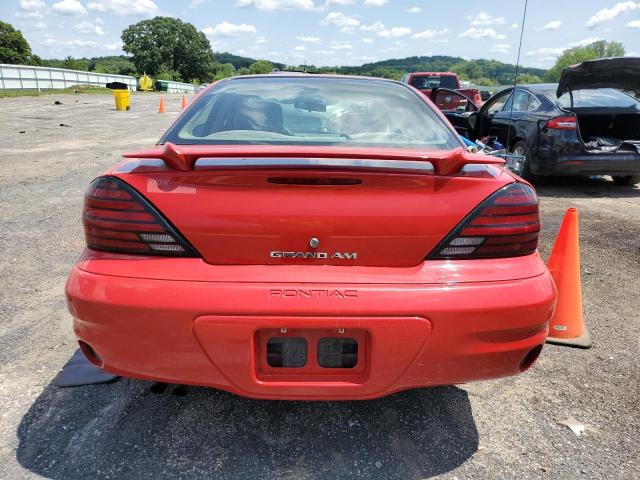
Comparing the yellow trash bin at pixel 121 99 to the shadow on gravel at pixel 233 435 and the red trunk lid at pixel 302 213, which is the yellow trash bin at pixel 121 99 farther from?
the red trunk lid at pixel 302 213

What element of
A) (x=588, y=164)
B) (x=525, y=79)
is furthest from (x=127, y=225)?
(x=525, y=79)

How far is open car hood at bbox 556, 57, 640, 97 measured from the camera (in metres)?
5.58

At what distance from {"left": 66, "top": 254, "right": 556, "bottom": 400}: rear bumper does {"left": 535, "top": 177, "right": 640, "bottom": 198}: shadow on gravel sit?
585 centimetres

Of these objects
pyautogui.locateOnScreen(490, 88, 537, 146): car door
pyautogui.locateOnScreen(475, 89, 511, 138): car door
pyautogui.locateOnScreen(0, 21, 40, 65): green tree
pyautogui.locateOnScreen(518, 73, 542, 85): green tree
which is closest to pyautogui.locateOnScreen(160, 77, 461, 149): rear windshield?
pyautogui.locateOnScreen(518, 73, 542, 85): green tree

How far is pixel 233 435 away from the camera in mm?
2234

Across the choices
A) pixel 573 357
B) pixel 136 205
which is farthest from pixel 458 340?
pixel 573 357

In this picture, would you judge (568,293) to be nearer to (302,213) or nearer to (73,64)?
(302,213)

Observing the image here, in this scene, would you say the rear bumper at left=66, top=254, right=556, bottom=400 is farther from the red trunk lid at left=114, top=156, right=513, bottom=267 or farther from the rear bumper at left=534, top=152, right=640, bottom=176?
the rear bumper at left=534, top=152, right=640, bottom=176

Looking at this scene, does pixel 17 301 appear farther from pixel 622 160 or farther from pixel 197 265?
pixel 622 160

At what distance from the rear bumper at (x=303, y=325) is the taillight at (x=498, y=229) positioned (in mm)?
130

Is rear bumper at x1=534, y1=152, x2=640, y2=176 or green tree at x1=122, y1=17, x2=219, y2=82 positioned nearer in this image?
rear bumper at x1=534, y1=152, x2=640, y2=176

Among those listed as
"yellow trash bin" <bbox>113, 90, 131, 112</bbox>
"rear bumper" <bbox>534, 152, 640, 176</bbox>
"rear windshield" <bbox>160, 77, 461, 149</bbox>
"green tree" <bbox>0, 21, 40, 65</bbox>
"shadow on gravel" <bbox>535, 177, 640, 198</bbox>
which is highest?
"green tree" <bbox>0, 21, 40, 65</bbox>

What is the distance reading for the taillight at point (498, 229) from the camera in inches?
75.0

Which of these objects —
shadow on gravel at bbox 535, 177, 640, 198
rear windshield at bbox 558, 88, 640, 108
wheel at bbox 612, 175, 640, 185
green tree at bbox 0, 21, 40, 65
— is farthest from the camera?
green tree at bbox 0, 21, 40, 65
